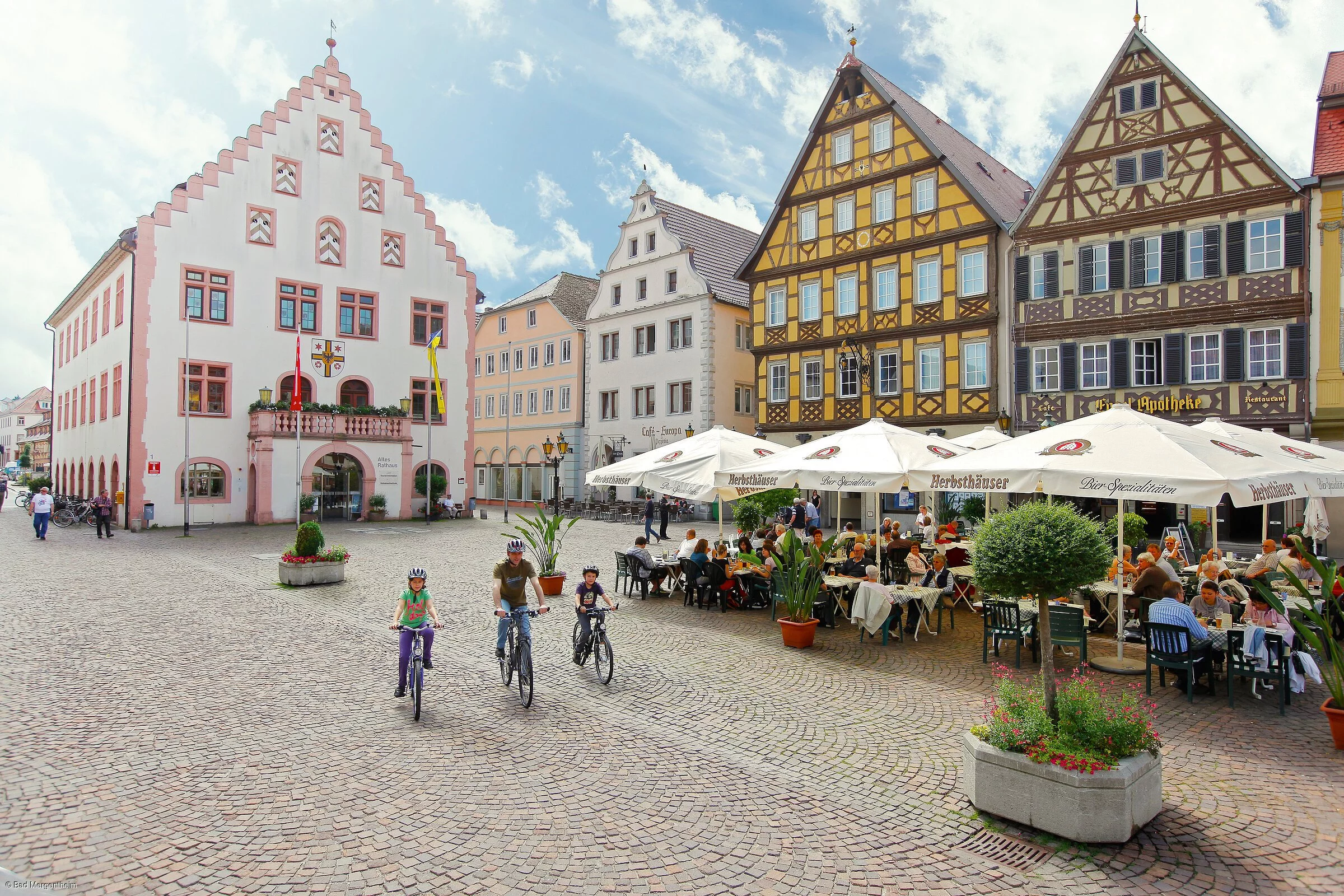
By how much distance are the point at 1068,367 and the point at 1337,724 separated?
66.9ft

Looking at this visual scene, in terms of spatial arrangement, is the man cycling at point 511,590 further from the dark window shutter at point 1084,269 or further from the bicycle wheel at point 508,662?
the dark window shutter at point 1084,269

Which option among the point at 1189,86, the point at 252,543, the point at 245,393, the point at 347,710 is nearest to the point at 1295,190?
the point at 1189,86

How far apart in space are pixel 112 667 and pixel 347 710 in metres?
3.94

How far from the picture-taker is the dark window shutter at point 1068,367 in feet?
83.1

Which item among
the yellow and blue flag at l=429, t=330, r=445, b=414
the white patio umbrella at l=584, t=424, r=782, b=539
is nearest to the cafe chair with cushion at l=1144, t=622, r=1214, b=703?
the white patio umbrella at l=584, t=424, r=782, b=539

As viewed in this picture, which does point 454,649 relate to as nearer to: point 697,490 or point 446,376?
point 697,490

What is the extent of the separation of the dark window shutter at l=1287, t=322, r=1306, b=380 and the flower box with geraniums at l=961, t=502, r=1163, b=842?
66.6 ft

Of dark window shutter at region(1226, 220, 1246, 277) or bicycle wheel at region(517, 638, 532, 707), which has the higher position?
dark window shutter at region(1226, 220, 1246, 277)

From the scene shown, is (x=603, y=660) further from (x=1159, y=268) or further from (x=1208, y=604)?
(x=1159, y=268)

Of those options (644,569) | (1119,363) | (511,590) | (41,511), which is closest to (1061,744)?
(511,590)

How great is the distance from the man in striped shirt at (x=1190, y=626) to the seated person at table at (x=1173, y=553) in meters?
4.16

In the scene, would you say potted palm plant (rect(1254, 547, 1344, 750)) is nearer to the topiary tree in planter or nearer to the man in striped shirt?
the man in striped shirt

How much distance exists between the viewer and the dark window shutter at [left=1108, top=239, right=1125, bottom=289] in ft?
80.5

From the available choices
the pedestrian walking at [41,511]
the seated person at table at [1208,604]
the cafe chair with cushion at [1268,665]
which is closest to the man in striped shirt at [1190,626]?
the cafe chair with cushion at [1268,665]
